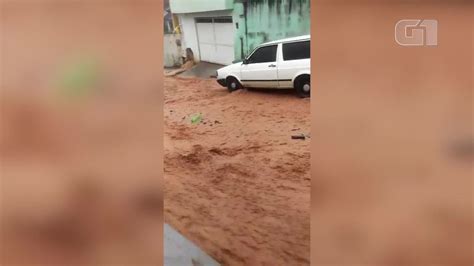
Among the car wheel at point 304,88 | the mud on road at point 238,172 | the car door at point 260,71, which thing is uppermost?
the car door at point 260,71

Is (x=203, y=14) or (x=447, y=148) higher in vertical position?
(x=203, y=14)

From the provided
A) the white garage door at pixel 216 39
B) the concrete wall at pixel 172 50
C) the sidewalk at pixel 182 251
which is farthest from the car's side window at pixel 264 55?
the sidewalk at pixel 182 251

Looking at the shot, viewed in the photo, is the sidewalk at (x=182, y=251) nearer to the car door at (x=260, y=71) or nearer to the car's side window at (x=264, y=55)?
the car door at (x=260, y=71)

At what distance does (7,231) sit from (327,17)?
2310 millimetres

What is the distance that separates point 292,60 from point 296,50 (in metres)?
0.06

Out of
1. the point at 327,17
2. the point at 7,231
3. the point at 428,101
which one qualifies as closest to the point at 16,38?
the point at 7,231

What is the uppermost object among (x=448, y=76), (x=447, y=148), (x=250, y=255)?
(x=448, y=76)

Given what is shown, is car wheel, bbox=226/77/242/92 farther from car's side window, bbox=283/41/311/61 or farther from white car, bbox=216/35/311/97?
car's side window, bbox=283/41/311/61

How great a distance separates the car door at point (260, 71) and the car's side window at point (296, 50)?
0.10 m

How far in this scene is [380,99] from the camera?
299cm

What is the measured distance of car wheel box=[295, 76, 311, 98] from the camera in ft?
9.65

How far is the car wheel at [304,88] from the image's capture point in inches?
116

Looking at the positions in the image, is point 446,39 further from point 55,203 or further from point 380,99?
point 55,203

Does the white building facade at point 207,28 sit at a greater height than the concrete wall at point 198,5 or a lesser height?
lesser
